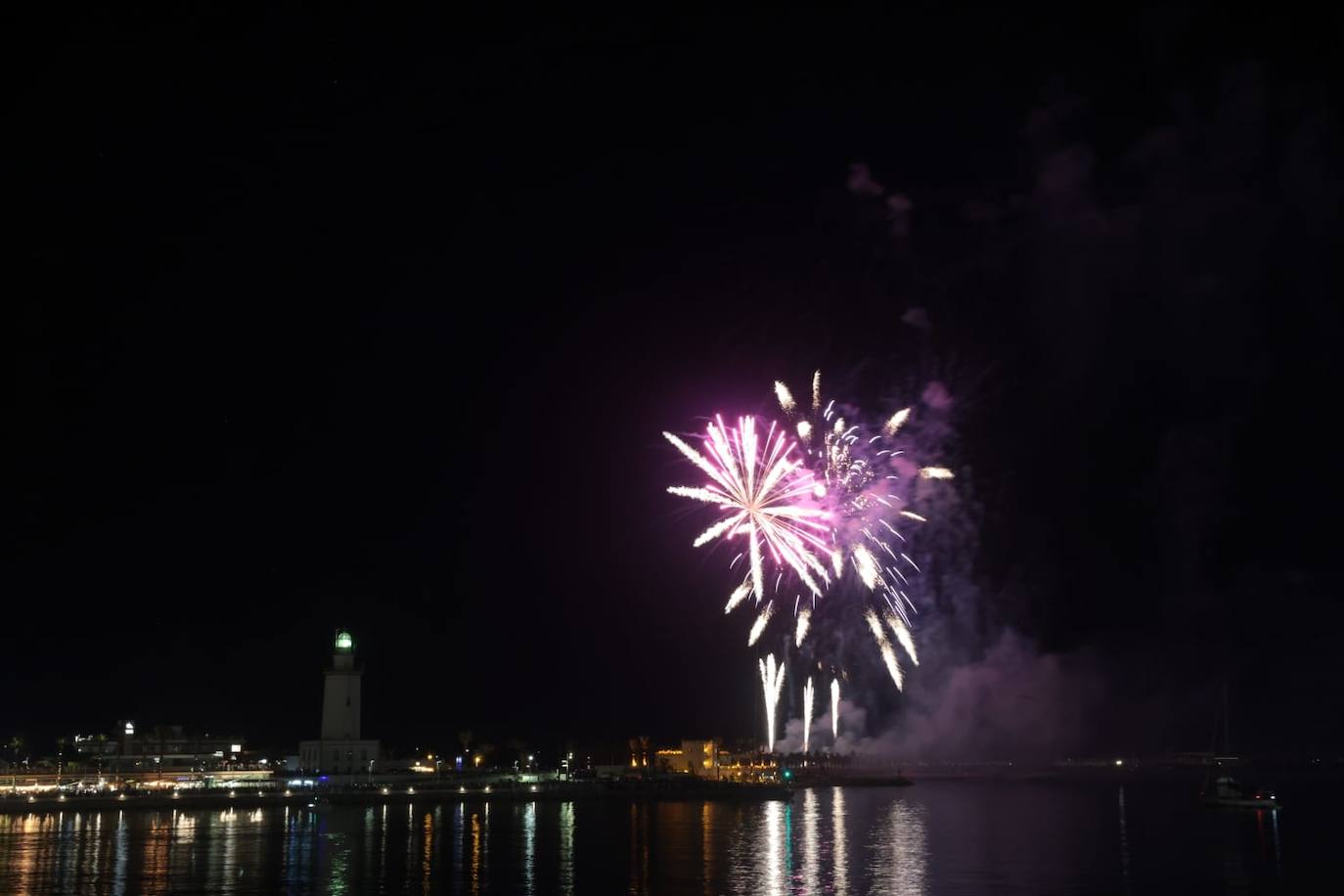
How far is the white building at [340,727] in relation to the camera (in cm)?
8662

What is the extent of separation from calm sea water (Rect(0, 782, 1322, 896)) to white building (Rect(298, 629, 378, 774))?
13.0 m

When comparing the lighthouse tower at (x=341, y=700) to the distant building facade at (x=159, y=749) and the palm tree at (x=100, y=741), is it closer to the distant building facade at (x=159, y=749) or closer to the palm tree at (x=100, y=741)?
the distant building facade at (x=159, y=749)

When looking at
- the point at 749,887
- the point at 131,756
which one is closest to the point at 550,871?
the point at 749,887

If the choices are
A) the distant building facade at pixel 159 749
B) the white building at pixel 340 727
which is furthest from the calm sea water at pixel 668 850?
the distant building facade at pixel 159 749

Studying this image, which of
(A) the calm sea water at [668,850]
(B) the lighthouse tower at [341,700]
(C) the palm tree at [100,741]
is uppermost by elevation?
(B) the lighthouse tower at [341,700]

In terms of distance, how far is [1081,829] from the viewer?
62.2m

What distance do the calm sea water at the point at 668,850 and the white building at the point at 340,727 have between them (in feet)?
42.8

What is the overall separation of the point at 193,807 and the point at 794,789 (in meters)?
42.5

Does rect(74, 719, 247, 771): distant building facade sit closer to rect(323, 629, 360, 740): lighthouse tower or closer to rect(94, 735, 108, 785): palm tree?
rect(94, 735, 108, 785): palm tree

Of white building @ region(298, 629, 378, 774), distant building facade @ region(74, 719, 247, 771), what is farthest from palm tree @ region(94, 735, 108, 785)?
white building @ region(298, 629, 378, 774)

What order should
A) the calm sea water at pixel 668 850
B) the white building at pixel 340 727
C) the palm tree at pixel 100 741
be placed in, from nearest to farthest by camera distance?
the calm sea water at pixel 668 850 → the white building at pixel 340 727 → the palm tree at pixel 100 741

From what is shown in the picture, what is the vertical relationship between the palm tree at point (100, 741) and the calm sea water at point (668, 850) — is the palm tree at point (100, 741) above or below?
above

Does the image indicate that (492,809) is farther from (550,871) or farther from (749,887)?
(749,887)

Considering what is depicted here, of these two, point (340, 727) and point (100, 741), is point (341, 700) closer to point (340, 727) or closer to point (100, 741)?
point (340, 727)
